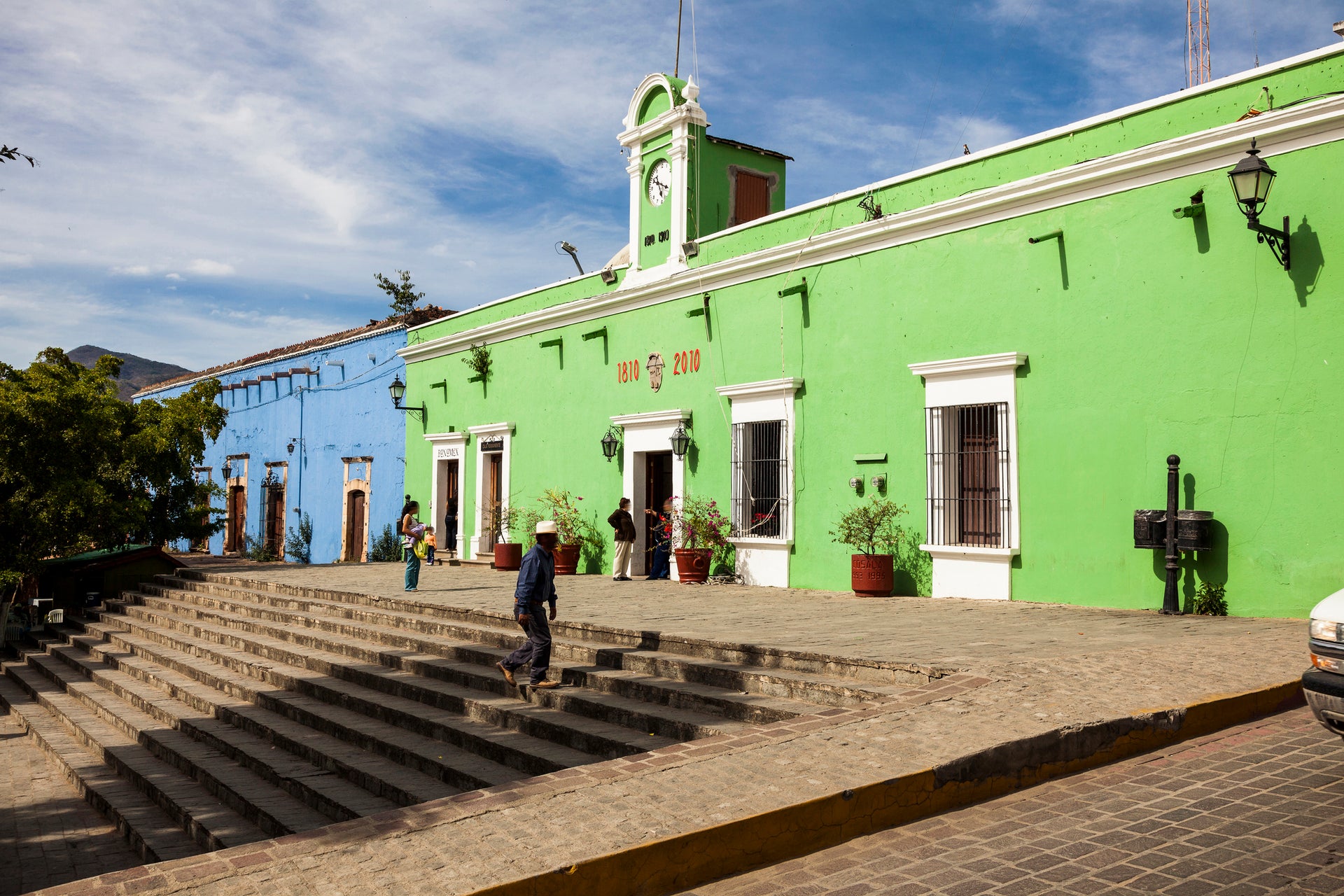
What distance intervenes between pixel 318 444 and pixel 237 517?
6.27 meters

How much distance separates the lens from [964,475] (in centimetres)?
1212

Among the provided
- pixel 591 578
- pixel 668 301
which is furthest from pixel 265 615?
pixel 668 301

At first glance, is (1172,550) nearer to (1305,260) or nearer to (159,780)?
(1305,260)

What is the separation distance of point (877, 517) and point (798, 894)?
8.98m

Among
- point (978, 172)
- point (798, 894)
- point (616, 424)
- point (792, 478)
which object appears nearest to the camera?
point (798, 894)

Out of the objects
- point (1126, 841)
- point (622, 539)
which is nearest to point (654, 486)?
point (622, 539)

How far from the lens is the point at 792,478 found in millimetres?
14070

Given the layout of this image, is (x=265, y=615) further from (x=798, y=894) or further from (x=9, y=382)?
(x=798, y=894)

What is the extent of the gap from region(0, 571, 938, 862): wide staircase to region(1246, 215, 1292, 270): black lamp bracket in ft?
19.3

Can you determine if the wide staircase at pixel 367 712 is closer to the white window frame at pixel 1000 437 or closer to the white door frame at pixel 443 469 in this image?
the white window frame at pixel 1000 437

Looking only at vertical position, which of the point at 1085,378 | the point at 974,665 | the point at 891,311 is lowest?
the point at 974,665

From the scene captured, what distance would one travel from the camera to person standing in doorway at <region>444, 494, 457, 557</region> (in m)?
21.6

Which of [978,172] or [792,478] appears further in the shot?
[792,478]

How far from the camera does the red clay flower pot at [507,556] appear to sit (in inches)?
721
